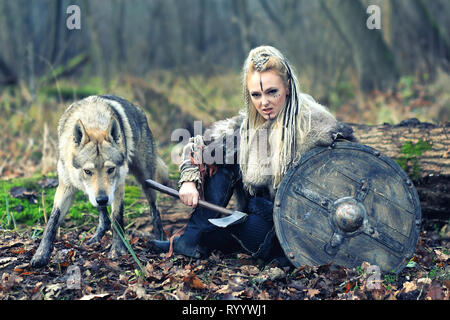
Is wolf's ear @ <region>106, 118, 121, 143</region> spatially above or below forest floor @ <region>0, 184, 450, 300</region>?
above

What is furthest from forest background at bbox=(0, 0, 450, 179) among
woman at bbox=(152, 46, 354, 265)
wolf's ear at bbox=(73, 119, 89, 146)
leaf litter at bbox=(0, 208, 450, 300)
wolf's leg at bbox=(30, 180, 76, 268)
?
woman at bbox=(152, 46, 354, 265)

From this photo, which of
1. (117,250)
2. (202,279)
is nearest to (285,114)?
(202,279)

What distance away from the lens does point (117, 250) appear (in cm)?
387

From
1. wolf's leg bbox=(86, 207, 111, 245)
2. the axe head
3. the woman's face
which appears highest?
the woman's face

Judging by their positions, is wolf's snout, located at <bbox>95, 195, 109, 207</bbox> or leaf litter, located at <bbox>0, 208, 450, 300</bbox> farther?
wolf's snout, located at <bbox>95, 195, 109, 207</bbox>

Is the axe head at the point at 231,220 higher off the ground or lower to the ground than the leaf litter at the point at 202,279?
higher

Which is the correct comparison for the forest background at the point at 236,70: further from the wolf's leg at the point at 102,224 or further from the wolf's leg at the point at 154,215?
the wolf's leg at the point at 154,215

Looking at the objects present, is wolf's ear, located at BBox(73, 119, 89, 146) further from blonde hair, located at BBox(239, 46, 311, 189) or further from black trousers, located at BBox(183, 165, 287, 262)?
blonde hair, located at BBox(239, 46, 311, 189)

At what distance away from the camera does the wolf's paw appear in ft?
12.6

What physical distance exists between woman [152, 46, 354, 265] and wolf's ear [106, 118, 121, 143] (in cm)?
72

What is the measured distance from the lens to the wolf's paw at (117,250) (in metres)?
3.83

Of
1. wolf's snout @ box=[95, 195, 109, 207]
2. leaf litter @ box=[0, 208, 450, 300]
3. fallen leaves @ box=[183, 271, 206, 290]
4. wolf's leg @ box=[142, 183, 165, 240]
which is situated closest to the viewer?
leaf litter @ box=[0, 208, 450, 300]

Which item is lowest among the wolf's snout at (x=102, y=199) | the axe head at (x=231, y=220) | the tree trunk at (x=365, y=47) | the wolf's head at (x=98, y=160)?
the axe head at (x=231, y=220)

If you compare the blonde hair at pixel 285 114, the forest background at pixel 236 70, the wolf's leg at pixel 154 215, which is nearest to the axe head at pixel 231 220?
the blonde hair at pixel 285 114
